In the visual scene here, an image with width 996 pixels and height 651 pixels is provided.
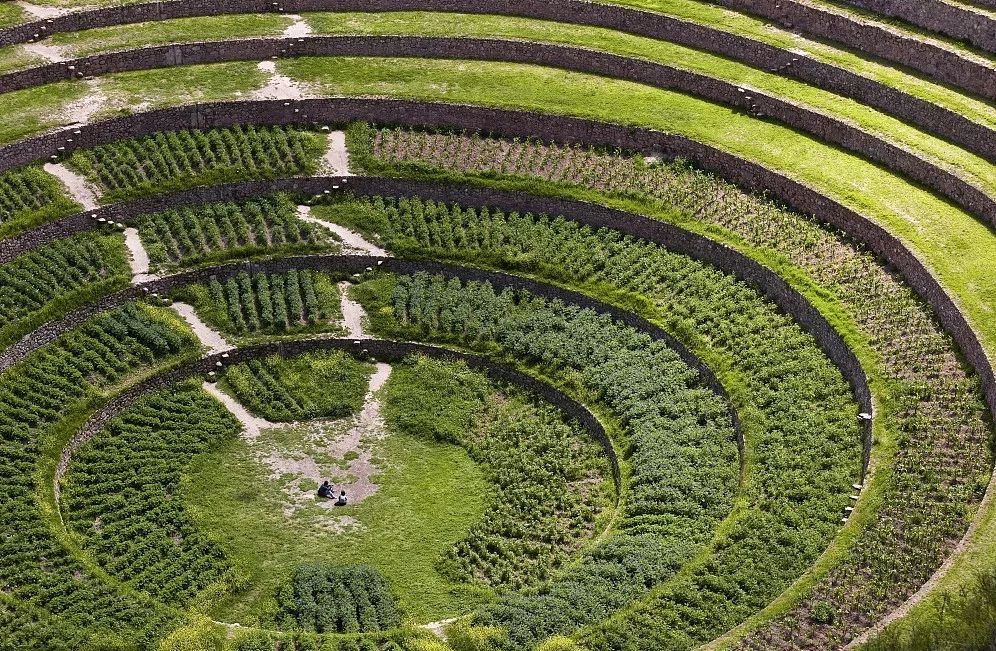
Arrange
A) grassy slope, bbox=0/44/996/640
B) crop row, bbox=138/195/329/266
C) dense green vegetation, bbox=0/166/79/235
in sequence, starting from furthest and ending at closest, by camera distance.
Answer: crop row, bbox=138/195/329/266
dense green vegetation, bbox=0/166/79/235
grassy slope, bbox=0/44/996/640

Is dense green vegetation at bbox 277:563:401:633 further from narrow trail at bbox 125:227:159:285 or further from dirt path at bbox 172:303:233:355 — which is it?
narrow trail at bbox 125:227:159:285

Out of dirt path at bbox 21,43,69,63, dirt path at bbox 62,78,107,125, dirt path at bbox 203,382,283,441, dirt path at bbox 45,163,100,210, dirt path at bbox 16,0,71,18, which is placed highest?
dirt path at bbox 16,0,71,18

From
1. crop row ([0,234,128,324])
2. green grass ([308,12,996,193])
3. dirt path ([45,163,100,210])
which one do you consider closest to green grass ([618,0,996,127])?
green grass ([308,12,996,193])

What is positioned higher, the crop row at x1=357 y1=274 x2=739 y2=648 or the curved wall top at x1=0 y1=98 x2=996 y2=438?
the curved wall top at x1=0 y1=98 x2=996 y2=438

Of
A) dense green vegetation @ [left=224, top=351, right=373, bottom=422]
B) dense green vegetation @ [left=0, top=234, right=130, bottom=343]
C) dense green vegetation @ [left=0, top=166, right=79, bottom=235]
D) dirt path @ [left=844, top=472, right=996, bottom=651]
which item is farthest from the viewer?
dense green vegetation @ [left=0, top=166, right=79, bottom=235]

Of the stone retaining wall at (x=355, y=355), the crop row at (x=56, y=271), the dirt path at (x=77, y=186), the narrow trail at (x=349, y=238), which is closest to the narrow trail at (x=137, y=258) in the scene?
the crop row at (x=56, y=271)
